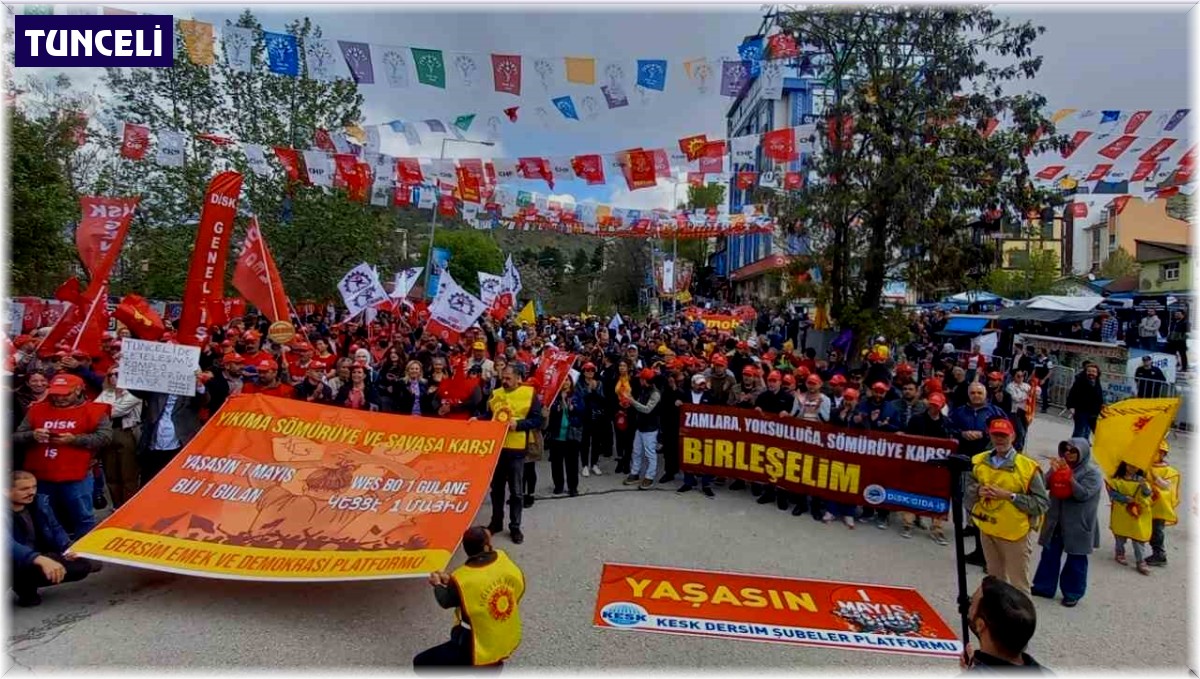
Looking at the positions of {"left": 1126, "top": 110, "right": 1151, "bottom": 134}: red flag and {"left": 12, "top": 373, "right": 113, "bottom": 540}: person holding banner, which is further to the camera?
{"left": 1126, "top": 110, "right": 1151, "bottom": 134}: red flag

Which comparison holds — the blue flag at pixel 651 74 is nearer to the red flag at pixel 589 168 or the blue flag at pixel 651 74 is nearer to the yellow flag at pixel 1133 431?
the red flag at pixel 589 168

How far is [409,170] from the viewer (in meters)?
20.6

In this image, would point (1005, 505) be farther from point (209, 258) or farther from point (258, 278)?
point (258, 278)

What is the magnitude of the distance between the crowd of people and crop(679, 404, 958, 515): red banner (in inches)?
8.1

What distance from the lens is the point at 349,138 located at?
20359 mm

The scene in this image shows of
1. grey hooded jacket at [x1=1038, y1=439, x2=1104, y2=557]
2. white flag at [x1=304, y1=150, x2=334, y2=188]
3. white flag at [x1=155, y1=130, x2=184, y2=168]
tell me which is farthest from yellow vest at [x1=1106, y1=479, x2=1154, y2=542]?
white flag at [x1=155, y1=130, x2=184, y2=168]

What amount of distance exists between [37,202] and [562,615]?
18.3 metres

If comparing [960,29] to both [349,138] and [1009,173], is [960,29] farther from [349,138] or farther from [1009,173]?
[349,138]

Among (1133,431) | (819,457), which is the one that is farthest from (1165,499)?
(819,457)

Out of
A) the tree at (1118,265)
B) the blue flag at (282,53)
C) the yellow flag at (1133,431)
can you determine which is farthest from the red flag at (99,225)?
the tree at (1118,265)

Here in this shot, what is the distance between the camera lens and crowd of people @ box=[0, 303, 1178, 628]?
545 centimetres

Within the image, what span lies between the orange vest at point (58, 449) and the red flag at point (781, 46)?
12.3 metres

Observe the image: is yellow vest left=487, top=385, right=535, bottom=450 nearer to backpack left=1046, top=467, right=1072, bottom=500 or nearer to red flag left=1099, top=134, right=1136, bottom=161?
backpack left=1046, top=467, right=1072, bottom=500

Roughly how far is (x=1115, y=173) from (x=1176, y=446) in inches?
358
